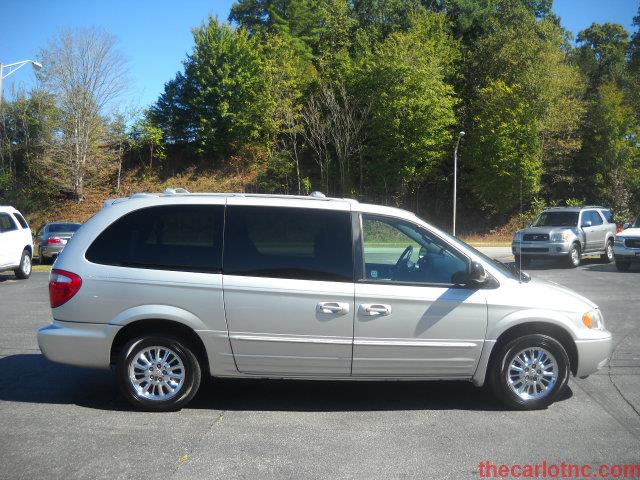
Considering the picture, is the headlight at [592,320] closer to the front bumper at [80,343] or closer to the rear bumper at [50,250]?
the front bumper at [80,343]

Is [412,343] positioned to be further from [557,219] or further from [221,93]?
[221,93]

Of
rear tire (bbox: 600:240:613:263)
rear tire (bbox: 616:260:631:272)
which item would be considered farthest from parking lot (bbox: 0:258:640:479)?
rear tire (bbox: 600:240:613:263)

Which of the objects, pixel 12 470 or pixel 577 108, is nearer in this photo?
pixel 12 470

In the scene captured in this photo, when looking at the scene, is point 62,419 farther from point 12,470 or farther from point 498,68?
point 498,68

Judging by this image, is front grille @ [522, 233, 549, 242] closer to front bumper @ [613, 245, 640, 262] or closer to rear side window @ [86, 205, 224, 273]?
front bumper @ [613, 245, 640, 262]

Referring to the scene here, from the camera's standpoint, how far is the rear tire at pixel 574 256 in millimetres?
19516

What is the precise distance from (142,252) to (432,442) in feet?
9.92

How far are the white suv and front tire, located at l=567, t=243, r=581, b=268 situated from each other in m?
16.1

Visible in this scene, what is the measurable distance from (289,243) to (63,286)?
81.9 inches

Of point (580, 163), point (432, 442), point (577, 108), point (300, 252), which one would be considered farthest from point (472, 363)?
point (580, 163)

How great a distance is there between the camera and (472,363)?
5562 mm

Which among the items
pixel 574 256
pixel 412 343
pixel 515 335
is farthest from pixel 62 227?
pixel 515 335

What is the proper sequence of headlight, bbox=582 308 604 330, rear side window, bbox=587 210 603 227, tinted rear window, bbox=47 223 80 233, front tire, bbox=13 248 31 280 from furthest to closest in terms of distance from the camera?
tinted rear window, bbox=47 223 80 233, rear side window, bbox=587 210 603 227, front tire, bbox=13 248 31 280, headlight, bbox=582 308 604 330

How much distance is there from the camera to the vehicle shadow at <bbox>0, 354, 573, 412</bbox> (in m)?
5.80
